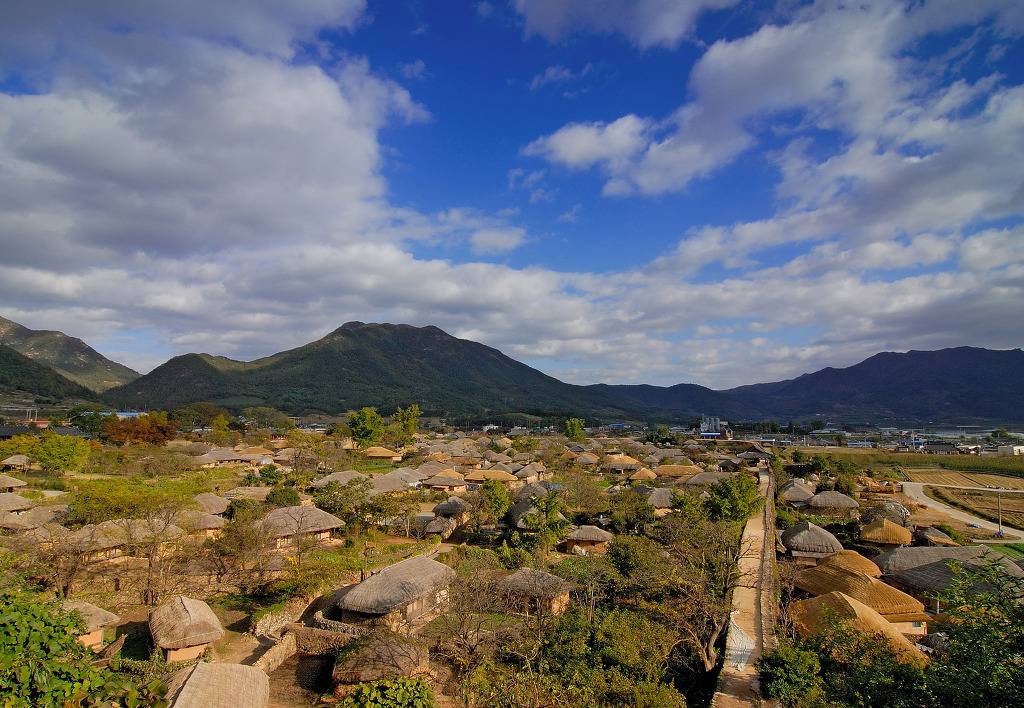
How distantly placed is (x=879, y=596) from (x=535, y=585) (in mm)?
10396

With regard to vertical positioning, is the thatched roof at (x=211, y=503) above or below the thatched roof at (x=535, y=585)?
above

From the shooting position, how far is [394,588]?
13461 millimetres

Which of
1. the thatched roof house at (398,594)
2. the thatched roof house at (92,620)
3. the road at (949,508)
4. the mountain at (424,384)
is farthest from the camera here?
the mountain at (424,384)

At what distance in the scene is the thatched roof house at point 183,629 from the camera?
10727 mm

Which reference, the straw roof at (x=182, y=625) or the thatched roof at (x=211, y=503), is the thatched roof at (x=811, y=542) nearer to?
the straw roof at (x=182, y=625)

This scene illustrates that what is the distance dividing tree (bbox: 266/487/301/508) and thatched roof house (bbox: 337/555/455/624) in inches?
421

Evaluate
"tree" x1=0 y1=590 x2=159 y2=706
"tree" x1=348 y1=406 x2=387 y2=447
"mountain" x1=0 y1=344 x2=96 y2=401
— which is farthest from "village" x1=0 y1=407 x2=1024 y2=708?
"mountain" x1=0 y1=344 x2=96 y2=401

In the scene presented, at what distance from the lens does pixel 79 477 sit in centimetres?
2973

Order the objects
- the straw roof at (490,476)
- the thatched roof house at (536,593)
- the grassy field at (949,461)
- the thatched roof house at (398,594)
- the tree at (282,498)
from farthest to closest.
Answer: the grassy field at (949,461) < the straw roof at (490,476) < the tree at (282,498) < the thatched roof house at (536,593) < the thatched roof house at (398,594)

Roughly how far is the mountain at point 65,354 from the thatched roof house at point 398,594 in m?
166

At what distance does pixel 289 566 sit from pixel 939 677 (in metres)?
15.0

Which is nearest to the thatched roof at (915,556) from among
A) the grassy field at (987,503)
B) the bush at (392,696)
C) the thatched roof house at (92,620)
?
the grassy field at (987,503)

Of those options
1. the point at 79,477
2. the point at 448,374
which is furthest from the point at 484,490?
the point at 448,374

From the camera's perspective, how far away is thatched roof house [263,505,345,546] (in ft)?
61.0
